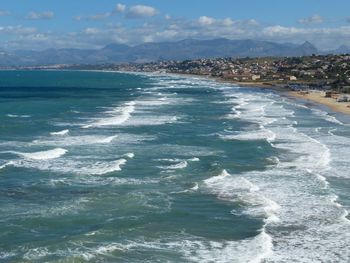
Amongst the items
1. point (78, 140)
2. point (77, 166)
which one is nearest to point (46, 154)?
point (77, 166)


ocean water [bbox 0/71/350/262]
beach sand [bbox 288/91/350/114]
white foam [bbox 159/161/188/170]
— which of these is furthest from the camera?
beach sand [bbox 288/91/350/114]

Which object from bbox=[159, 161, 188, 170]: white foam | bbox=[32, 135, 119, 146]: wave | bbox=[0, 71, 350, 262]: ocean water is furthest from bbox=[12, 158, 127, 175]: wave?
bbox=[32, 135, 119, 146]: wave

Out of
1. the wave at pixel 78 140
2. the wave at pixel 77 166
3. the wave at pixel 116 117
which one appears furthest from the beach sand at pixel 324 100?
the wave at pixel 77 166

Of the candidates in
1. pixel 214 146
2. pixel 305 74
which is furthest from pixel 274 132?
pixel 305 74

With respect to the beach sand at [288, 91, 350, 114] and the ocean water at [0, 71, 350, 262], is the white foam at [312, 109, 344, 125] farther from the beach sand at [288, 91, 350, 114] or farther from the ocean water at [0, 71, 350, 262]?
the ocean water at [0, 71, 350, 262]

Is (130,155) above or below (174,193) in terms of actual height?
above

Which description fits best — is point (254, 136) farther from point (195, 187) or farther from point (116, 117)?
point (116, 117)
